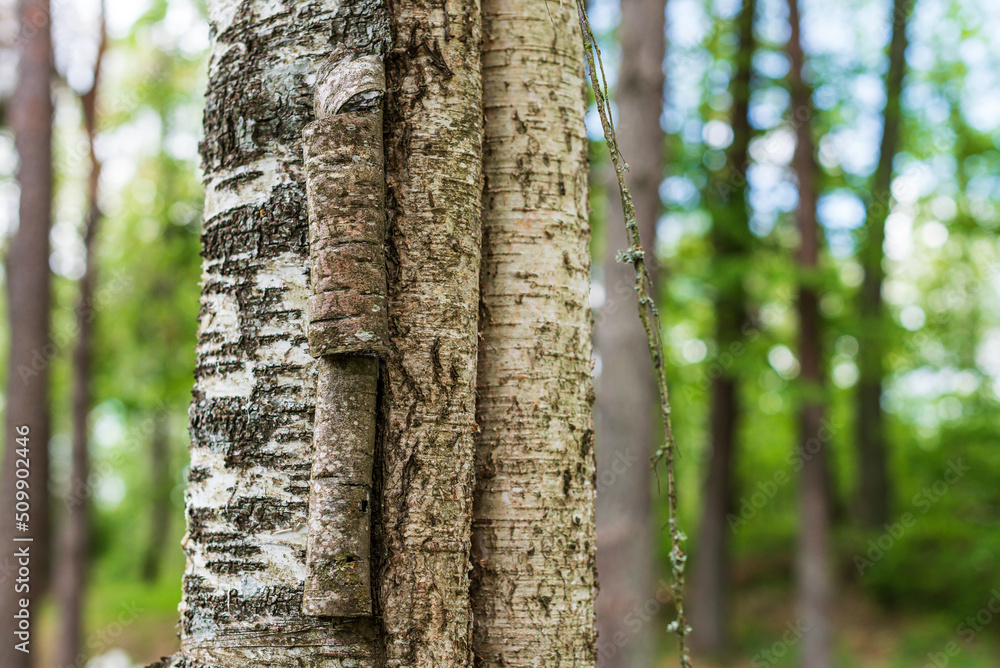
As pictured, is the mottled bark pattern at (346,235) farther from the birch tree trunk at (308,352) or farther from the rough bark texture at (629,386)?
the rough bark texture at (629,386)

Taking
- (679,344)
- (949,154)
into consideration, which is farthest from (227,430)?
(949,154)

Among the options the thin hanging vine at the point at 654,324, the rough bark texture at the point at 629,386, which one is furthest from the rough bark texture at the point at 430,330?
the rough bark texture at the point at 629,386

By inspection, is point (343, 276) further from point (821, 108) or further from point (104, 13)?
point (821, 108)

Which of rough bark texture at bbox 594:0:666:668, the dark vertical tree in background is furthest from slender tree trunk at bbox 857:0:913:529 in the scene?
the dark vertical tree in background

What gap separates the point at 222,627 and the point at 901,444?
Result: 15870 millimetres

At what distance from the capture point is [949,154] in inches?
519

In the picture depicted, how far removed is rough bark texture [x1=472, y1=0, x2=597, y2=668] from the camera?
1.52 metres

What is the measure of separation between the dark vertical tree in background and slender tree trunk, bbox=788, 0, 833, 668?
23.7 ft

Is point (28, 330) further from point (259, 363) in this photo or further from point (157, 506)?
point (157, 506)

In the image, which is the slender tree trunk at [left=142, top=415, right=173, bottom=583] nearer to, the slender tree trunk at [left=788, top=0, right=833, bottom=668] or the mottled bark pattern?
the slender tree trunk at [left=788, top=0, right=833, bottom=668]

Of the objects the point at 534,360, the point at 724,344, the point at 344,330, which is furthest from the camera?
the point at 724,344

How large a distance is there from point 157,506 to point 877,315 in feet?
53.9

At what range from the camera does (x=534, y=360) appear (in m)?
1.58

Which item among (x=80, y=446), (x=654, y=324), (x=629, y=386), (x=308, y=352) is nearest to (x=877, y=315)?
(x=629, y=386)
